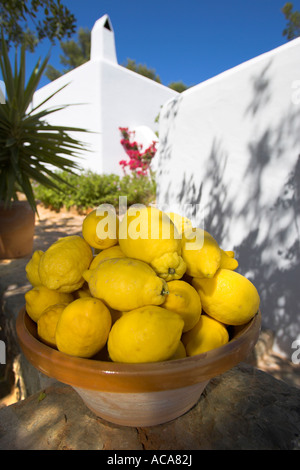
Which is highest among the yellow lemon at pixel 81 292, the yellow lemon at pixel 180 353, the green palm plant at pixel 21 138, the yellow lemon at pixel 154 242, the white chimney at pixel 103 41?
the white chimney at pixel 103 41

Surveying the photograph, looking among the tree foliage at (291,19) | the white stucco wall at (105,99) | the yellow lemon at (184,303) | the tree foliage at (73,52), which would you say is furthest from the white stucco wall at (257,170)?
the tree foliage at (73,52)

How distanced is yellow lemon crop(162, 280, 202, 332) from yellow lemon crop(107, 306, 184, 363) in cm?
7

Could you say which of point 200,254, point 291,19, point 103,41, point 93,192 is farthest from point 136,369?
point 291,19

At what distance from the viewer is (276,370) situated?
2.38 m

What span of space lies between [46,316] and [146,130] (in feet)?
30.7

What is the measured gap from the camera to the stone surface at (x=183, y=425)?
0.81m

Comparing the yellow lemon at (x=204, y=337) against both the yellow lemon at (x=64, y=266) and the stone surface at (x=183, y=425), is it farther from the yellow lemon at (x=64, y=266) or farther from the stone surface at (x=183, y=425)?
the yellow lemon at (x=64, y=266)

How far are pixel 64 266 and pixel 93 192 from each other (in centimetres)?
688

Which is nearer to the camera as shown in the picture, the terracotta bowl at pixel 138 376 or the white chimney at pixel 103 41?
the terracotta bowl at pixel 138 376

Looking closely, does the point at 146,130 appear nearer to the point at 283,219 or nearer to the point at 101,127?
the point at 101,127

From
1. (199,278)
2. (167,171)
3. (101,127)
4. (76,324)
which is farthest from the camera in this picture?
(101,127)

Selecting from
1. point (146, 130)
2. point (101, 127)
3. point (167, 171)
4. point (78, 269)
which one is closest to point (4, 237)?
point (167, 171)

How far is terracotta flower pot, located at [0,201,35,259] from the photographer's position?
133 inches

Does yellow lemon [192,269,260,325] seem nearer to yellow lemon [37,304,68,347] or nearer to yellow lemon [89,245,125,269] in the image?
yellow lemon [89,245,125,269]
